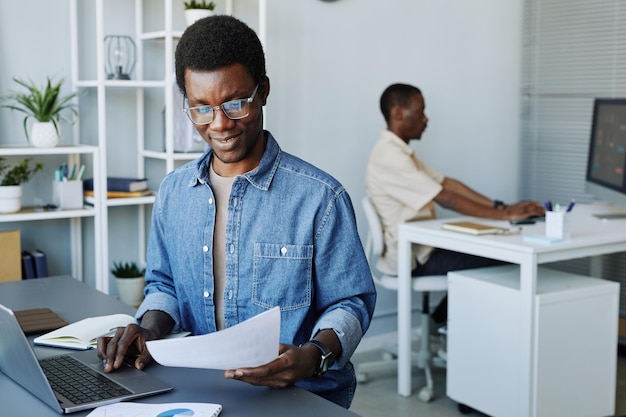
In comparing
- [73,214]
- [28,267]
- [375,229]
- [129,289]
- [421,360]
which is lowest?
[421,360]

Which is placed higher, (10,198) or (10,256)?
(10,198)

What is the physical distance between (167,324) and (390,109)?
2.46 meters

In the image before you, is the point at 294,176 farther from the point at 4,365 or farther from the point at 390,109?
the point at 390,109

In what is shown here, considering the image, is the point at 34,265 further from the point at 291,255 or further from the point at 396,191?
the point at 291,255

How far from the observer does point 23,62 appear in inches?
138

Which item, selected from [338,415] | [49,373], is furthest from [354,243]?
[49,373]

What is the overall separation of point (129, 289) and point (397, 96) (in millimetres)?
1472

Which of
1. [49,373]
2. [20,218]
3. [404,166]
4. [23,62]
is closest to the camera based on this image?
[49,373]

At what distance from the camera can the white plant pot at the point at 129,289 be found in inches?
142

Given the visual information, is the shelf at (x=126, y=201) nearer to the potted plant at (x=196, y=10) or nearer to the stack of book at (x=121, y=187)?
the stack of book at (x=121, y=187)

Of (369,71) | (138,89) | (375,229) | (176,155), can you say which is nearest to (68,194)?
(176,155)

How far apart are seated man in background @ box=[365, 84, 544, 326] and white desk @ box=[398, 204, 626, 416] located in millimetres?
96

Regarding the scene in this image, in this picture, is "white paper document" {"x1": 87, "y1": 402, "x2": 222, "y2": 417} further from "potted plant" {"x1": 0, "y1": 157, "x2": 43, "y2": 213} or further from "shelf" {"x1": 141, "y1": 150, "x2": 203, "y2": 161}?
"shelf" {"x1": 141, "y1": 150, "x2": 203, "y2": 161}

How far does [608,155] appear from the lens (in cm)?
382
